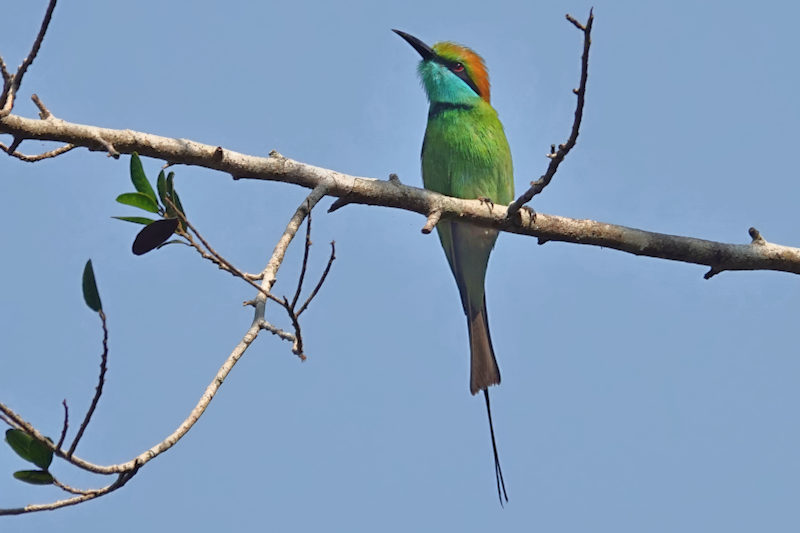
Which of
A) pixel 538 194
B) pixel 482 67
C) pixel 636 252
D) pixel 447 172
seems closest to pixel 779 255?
pixel 636 252

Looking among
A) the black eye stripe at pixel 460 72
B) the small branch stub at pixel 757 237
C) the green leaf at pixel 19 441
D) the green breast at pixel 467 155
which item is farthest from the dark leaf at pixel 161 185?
the black eye stripe at pixel 460 72

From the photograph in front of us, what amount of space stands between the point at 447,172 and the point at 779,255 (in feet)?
5.03

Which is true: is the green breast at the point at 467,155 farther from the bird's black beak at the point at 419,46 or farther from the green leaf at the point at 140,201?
the green leaf at the point at 140,201

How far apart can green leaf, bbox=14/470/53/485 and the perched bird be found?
7.24ft

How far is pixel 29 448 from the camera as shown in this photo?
1.84 metres

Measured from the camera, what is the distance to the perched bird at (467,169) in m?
4.11

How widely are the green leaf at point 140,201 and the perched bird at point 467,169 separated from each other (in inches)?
72.0

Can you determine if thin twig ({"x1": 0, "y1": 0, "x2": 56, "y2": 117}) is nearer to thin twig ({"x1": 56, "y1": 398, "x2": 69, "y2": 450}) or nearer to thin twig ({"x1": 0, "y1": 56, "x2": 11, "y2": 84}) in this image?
thin twig ({"x1": 0, "y1": 56, "x2": 11, "y2": 84})

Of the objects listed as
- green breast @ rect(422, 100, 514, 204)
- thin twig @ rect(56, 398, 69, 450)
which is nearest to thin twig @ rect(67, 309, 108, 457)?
thin twig @ rect(56, 398, 69, 450)

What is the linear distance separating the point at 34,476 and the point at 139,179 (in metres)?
0.77

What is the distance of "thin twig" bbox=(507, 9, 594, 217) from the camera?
2.27 meters

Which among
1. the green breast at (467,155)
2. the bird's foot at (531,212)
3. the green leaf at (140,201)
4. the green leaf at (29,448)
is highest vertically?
the green breast at (467,155)

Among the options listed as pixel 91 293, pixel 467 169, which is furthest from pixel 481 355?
pixel 91 293

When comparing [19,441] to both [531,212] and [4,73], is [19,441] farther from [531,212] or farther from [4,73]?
[531,212]
